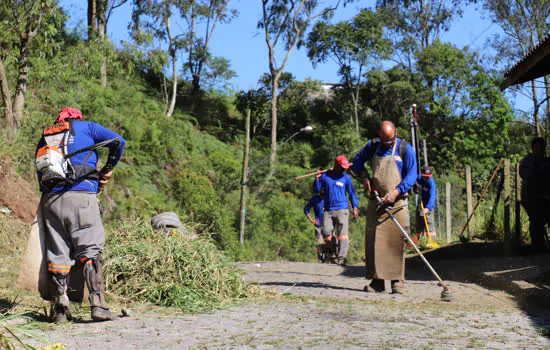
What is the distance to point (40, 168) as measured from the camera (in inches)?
240

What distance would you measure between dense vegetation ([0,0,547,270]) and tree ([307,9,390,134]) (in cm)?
9

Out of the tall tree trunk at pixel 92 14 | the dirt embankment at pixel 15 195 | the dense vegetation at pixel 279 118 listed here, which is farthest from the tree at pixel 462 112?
the dirt embankment at pixel 15 195

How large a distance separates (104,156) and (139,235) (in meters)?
15.0

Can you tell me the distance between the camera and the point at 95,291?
237 inches

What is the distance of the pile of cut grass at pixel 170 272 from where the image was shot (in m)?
7.12

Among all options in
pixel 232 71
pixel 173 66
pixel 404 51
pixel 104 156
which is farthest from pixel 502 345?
pixel 404 51

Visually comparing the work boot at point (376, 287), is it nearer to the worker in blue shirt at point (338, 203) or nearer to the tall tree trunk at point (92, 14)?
the worker in blue shirt at point (338, 203)

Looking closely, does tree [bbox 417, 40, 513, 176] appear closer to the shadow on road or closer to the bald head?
the shadow on road

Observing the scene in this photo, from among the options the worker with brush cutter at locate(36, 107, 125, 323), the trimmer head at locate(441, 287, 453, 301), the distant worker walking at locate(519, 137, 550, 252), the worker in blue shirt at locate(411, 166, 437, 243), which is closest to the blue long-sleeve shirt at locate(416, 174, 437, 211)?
the worker in blue shirt at locate(411, 166, 437, 243)

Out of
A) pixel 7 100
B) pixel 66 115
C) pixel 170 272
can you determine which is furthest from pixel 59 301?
pixel 7 100

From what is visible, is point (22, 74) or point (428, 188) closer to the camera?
point (22, 74)

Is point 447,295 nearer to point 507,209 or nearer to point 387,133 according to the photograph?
point 387,133

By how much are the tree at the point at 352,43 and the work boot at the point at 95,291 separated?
43195 mm

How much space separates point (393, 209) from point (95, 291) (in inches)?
171
